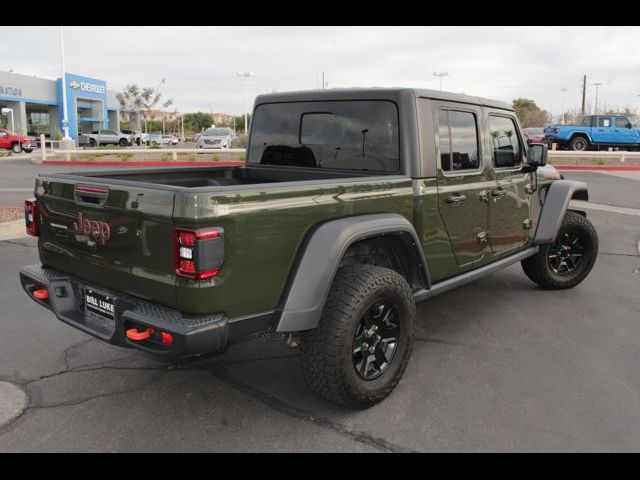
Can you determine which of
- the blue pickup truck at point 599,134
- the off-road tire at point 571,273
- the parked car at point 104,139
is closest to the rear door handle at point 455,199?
the off-road tire at point 571,273

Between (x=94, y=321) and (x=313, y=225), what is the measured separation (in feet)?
4.31

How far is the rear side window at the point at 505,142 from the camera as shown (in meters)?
4.45

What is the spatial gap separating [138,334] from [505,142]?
11.2 ft

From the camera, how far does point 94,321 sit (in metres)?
3.01

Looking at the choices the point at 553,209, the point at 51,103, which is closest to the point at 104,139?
the point at 51,103

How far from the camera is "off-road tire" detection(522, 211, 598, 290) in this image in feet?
17.7

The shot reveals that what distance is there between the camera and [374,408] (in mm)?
3219

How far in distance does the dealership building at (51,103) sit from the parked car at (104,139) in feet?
7.13

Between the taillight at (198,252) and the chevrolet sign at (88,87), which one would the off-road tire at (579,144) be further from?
the chevrolet sign at (88,87)

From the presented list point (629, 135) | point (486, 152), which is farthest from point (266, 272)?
point (629, 135)

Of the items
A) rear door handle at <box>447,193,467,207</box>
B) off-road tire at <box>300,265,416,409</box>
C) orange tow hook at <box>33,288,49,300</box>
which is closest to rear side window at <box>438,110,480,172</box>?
rear door handle at <box>447,193,467,207</box>

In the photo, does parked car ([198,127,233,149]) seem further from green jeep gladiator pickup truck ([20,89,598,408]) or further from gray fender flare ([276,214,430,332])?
gray fender flare ([276,214,430,332])

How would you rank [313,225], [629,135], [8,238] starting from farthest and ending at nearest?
[629,135] < [8,238] < [313,225]

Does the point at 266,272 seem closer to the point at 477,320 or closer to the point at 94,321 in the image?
the point at 94,321
